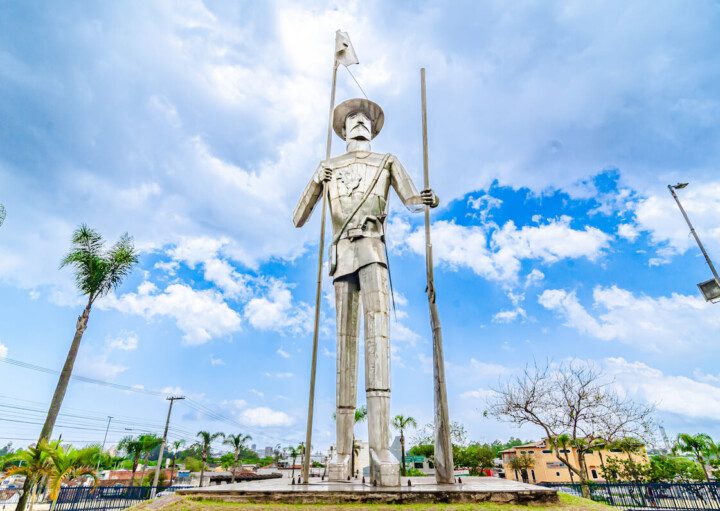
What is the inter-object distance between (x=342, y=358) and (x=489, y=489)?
10.4ft

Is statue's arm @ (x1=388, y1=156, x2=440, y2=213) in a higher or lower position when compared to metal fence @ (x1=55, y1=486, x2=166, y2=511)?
higher

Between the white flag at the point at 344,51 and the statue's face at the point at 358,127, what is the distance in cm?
126

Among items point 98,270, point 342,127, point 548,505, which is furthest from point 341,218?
point 98,270

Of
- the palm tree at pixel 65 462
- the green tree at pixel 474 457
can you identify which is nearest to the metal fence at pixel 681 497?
the palm tree at pixel 65 462

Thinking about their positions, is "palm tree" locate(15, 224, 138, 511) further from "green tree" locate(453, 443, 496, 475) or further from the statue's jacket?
"green tree" locate(453, 443, 496, 475)

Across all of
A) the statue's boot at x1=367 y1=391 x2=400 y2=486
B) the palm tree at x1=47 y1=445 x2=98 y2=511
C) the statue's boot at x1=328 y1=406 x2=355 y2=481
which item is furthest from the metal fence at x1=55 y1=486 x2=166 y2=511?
the statue's boot at x1=367 y1=391 x2=400 y2=486

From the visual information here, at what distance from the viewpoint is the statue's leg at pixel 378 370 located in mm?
5375

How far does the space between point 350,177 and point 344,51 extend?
3.16 meters

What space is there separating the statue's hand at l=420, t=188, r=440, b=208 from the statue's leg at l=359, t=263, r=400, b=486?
4.48 feet

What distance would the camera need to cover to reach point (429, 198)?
7.15 m

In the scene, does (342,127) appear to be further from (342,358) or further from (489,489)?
(489,489)

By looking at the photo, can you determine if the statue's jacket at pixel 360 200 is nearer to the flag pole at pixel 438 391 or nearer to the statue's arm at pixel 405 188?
the statue's arm at pixel 405 188

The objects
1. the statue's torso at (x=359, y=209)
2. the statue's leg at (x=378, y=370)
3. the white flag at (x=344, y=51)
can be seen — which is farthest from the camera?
the white flag at (x=344, y=51)

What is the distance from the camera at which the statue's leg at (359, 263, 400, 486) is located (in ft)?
17.6
